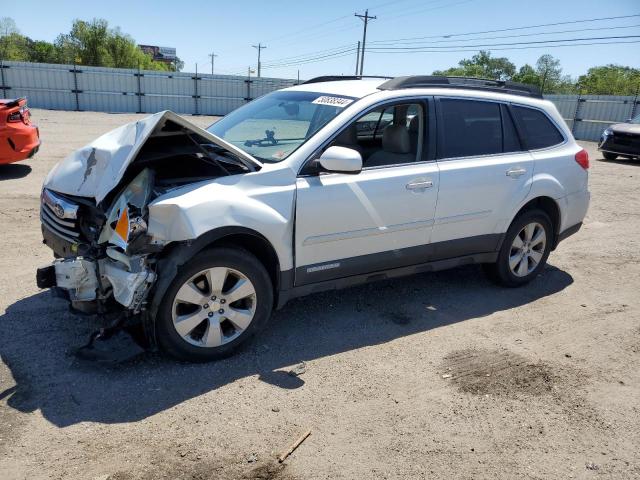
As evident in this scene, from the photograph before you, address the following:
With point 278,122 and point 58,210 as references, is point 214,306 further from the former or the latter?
point 278,122

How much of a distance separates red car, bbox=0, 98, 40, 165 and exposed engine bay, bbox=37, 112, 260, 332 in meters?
5.53

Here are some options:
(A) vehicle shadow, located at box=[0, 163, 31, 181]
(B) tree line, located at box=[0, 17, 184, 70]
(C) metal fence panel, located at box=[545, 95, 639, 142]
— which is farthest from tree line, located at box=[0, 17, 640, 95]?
A: (A) vehicle shadow, located at box=[0, 163, 31, 181]

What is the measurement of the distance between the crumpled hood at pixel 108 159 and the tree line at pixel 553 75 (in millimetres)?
54054

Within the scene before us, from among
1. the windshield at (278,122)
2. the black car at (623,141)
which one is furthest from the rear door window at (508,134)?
the black car at (623,141)

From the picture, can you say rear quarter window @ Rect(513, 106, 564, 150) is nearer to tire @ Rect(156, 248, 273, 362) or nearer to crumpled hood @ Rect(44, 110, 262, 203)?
crumpled hood @ Rect(44, 110, 262, 203)

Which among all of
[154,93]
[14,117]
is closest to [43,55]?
[154,93]

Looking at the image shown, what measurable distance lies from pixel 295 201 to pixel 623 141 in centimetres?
1539

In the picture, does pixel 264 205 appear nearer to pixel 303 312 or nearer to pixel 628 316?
pixel 303 312

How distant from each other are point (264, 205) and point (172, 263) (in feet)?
2.37

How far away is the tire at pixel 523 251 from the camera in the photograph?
5121 mm

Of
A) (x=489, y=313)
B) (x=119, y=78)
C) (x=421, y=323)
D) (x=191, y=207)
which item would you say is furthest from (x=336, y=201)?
(x=119, y=78)

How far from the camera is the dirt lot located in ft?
9.18

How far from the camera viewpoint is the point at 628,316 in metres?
4.89

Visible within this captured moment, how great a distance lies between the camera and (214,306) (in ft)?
11.7
